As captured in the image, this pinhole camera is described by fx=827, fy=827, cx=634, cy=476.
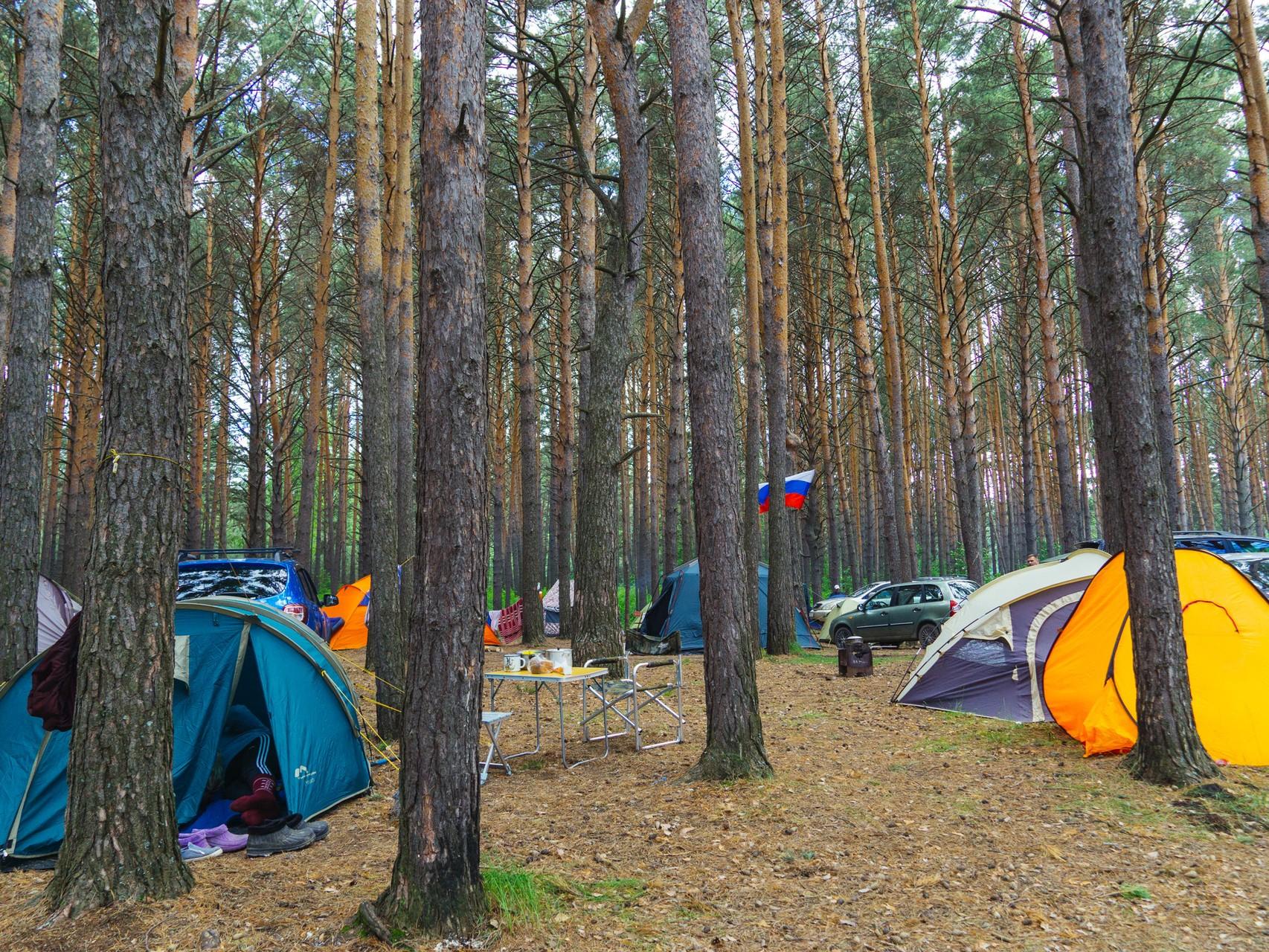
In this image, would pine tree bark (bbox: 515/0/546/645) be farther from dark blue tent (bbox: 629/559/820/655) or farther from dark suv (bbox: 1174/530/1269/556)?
dark suv (bbox: 1174/530/1269/556)

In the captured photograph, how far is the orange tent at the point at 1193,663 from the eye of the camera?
19.2 ft

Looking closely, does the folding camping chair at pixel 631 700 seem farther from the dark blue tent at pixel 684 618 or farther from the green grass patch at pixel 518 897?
the dark blue tent at pixel 684 618

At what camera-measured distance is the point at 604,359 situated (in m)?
9.13

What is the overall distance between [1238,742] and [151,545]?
6.89 meters

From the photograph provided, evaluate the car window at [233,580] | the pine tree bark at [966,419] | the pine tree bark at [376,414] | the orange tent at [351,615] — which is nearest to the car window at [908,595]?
the pine tree bark at [966,419]

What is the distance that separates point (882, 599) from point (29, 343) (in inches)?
561

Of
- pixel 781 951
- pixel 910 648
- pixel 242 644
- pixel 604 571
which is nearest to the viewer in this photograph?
pixel 781 951

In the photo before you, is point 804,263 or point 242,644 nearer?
point 242,644

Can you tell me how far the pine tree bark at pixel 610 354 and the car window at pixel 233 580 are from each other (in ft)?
13.7

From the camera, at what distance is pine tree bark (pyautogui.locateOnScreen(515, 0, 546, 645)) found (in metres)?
13.6

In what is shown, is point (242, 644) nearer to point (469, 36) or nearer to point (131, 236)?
point (131, 236)

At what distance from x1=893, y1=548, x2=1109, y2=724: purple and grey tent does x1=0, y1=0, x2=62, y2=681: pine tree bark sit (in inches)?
322

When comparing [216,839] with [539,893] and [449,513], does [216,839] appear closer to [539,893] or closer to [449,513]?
[539,893]

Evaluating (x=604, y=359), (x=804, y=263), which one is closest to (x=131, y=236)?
(x=604, y=359)
